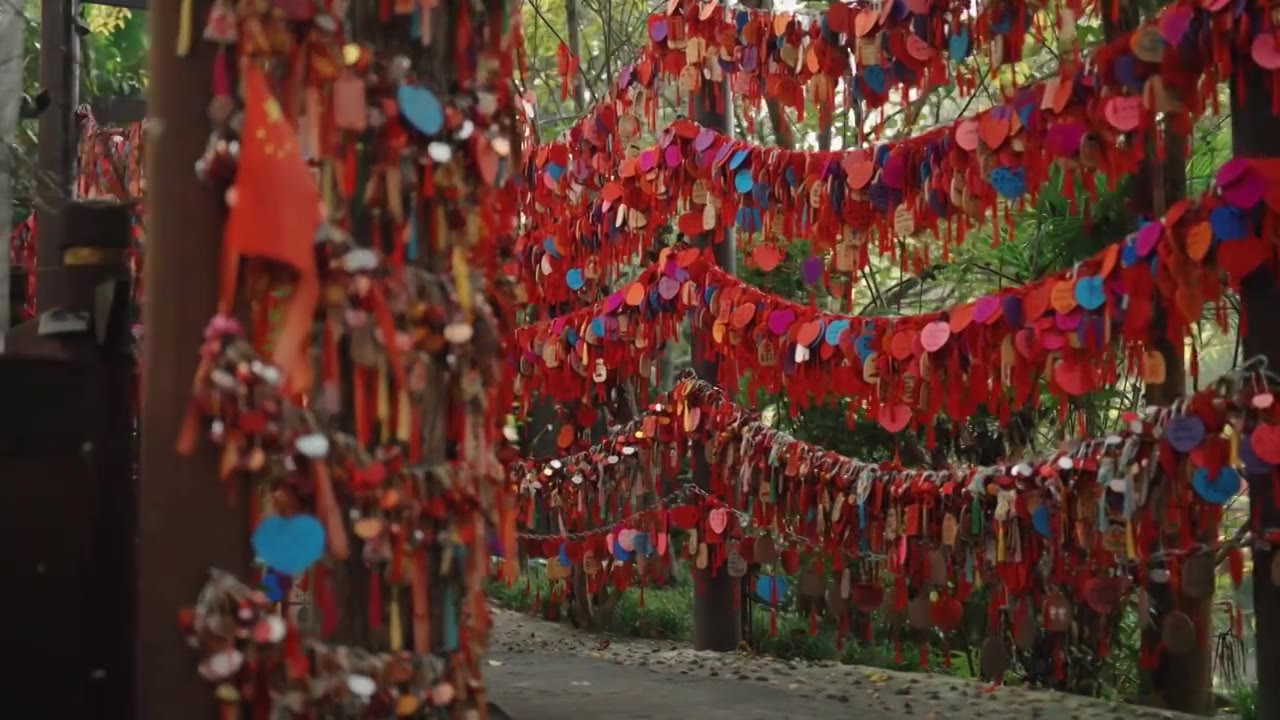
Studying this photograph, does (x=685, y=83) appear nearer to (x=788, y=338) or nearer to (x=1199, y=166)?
(x=788, y=338)

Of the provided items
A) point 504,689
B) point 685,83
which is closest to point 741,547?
point 504,689

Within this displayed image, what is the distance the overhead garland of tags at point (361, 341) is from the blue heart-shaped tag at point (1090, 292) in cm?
275

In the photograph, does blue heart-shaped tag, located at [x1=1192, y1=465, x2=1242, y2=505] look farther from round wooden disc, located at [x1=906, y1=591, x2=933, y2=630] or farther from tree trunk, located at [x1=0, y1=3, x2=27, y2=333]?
tree trunk, located at [x1=0, y1=3, x2=27, y2=333]


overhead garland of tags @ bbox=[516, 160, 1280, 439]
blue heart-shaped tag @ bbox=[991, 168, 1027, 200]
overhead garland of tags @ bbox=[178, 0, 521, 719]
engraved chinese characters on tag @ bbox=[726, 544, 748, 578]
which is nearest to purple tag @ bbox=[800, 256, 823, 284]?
overhead garland of tags @ bbox=[516, 160, 1280, 439]

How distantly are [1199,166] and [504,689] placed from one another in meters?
5.51

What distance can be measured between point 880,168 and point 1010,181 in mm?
709

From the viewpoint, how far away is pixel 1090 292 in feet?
14.3

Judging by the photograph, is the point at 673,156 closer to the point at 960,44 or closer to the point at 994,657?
the point at 960,44

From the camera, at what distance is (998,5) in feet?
15.7

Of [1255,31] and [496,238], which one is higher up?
[1255,31]

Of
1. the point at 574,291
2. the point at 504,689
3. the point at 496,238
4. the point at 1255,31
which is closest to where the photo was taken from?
the point at 496,238

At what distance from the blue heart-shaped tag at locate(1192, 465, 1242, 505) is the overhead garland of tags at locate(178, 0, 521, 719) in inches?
111

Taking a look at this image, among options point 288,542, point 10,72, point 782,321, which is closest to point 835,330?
point 782,321

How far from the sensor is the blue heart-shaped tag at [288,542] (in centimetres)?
196
